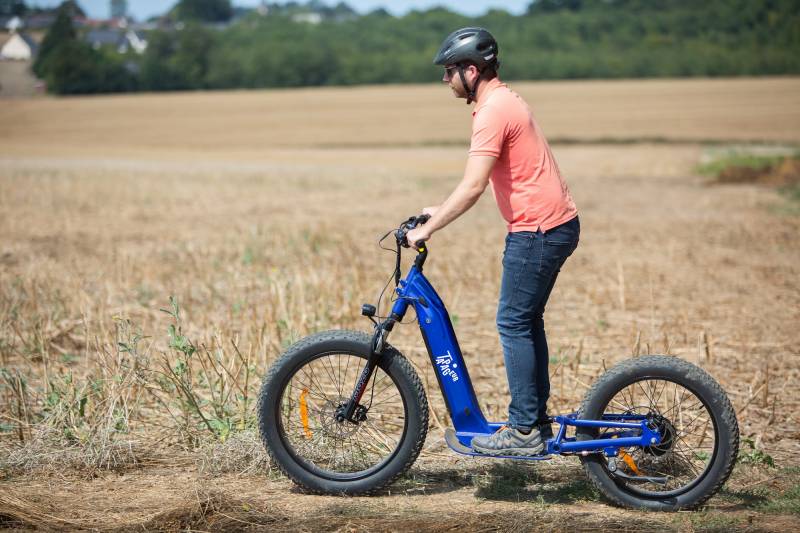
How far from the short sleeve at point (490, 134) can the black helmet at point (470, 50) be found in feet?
0.89

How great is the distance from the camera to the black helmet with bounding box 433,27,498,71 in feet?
16.3

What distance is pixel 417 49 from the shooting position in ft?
298

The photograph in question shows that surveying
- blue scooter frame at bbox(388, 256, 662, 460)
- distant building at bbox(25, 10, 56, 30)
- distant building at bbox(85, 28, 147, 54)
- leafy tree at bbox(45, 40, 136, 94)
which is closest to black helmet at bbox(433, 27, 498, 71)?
blue scooter frame at bbox(388, 256, 662, 460)

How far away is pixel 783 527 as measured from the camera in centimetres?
476

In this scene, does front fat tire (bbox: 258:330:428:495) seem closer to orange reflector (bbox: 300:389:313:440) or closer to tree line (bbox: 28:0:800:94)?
orange reflector (bbox: 300:389:313:440)

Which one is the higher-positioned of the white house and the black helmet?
the white house

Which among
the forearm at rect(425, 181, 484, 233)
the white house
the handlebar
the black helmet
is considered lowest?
the handlebar

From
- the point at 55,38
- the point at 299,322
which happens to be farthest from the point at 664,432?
the point at 55,38

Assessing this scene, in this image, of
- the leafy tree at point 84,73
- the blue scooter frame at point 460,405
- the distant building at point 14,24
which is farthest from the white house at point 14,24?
the blue scooter frame at point 460,405

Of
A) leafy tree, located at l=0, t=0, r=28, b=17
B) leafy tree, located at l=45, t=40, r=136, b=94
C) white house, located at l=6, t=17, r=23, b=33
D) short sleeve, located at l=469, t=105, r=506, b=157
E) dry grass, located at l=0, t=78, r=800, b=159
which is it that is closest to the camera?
short sleeve, located at l=469, t=105, r=506, b=157

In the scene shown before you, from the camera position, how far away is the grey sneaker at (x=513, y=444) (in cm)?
518

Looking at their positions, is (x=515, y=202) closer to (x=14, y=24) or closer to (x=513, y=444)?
(x=513, y=444)

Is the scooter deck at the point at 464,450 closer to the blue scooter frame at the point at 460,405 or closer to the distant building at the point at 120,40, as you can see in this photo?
the blue scooter frame at the point at 460,405

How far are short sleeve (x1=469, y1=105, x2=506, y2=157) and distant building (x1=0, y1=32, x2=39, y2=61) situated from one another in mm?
54518
